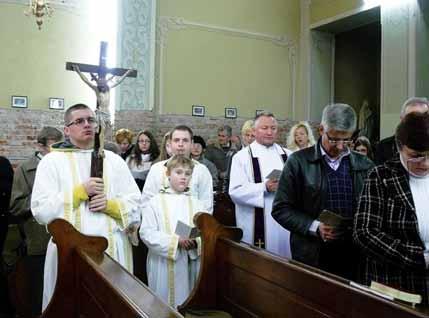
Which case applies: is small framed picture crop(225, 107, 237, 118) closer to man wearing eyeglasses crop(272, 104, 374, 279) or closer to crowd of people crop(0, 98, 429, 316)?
crowd of people crop(0, 98, 429, 316)

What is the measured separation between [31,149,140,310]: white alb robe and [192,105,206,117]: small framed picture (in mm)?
6363

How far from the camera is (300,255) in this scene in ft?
8.84

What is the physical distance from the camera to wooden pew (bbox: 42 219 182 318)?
1.76m

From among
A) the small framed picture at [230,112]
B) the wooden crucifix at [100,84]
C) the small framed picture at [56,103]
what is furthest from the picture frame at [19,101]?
the small framed picture at [230,112]

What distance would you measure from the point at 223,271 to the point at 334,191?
76 cm

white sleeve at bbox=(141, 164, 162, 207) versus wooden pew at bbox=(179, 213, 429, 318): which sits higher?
white sleeve at bbox=(141, 164, 162, 207)

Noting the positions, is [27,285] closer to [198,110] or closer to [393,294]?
[393,294]

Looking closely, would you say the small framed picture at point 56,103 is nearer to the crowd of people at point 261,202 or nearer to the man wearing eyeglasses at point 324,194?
the crowd of people at point 261,202

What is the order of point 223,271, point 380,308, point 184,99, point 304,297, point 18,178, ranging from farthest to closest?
point 184,99, point 18,178, point 223,271, point 304,297, point 380,308

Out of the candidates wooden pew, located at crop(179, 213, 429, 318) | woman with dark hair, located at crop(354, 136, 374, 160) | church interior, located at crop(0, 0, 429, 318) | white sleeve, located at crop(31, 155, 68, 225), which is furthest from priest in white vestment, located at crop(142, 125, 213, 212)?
woman with dark hair, located at crop(354, 136, 374, 160)

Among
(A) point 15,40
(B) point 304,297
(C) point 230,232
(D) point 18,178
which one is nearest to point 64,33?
(A) point 15,40

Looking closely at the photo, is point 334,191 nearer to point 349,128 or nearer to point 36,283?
point 349,128

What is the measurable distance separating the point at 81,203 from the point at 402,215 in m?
1.69

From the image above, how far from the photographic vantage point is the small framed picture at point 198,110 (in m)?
9.29
